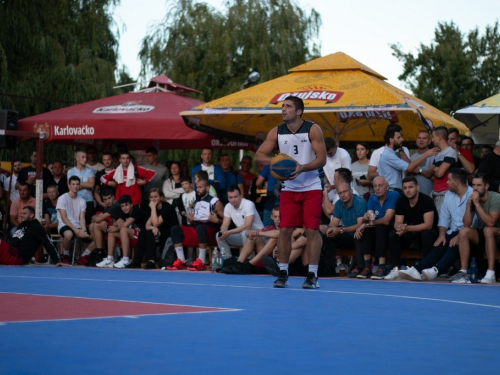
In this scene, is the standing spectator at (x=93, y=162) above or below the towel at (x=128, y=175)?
above

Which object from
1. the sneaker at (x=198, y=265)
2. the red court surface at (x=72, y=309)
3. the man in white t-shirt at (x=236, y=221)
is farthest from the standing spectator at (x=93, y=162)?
the red court surface at (x=72, y=309)

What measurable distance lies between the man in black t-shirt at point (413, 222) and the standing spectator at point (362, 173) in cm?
135

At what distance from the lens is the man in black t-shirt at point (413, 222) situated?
13578 millimetres

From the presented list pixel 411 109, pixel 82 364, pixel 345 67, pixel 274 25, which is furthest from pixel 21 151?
pixel 82 364

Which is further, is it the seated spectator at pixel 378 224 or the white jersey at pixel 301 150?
the seated spectator at pixel 378 224

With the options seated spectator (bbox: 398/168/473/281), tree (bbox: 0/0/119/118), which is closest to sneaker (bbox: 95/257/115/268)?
seated spectator (bbox: 398/168/473/281)

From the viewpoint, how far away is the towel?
17.2 m

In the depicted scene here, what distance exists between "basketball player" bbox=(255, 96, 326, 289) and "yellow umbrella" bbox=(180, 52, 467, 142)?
3928 mm

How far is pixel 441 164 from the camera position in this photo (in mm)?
14023

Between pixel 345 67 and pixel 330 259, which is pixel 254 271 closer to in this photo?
pixel 330 259

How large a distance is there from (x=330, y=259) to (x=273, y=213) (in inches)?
49.8

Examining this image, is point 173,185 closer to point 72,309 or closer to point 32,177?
point 32,177

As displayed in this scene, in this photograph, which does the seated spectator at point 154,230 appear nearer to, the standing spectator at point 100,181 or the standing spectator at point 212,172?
the standing spectator at point 212,172

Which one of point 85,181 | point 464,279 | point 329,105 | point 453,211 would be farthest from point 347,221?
point 85,181
